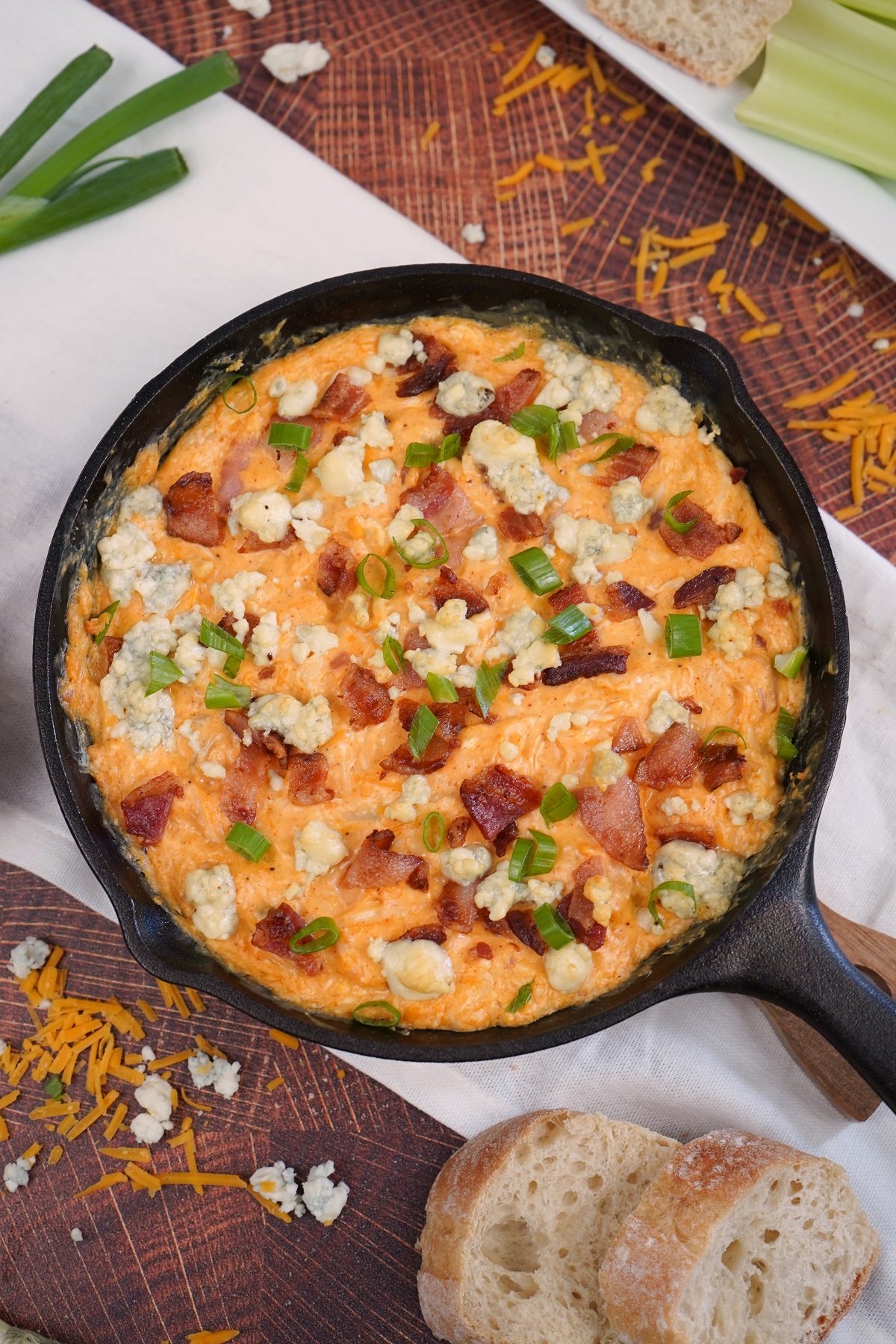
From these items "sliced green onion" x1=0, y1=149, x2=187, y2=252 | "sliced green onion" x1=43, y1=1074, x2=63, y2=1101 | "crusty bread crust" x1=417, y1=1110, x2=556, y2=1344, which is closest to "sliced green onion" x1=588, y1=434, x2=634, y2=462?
"sliced green onion" x1=0, y1=149, x2=187, y2=252

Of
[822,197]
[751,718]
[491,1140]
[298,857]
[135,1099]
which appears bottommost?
[135,1099]

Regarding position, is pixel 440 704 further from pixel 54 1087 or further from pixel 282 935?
pixel 54 1087

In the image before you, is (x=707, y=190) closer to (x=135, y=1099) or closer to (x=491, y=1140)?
(x=491, y=1140)

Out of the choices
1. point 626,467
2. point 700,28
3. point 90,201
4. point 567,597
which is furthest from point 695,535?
point 90,201

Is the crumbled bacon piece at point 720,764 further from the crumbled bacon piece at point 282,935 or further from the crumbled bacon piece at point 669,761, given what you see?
the crumbled bacon piece at point 282,935

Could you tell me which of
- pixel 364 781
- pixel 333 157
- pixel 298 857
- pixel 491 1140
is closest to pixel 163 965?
pixel 298 857

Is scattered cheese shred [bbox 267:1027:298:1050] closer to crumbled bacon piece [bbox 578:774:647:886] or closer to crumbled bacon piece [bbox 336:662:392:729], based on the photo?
crumbled bacon piece [bbox 336:662:392:729]
